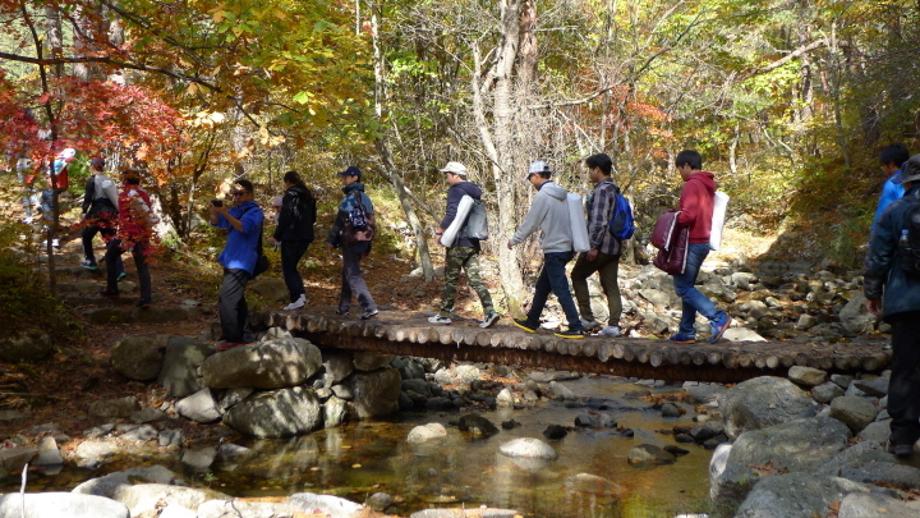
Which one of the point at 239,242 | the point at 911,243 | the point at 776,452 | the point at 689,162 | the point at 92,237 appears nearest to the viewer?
the point at 911,243

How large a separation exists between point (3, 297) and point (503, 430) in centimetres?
625

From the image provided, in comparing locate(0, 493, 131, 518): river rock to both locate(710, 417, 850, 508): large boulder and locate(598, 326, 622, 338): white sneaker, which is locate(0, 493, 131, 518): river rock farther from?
locate(598, 326, 622, 338): white sneaker

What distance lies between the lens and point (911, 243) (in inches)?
184

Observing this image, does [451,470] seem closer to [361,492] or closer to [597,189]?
[361,492]

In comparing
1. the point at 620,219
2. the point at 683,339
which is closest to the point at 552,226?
the point at 620,219

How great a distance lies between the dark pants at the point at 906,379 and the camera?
485cm

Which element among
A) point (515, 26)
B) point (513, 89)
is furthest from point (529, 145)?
point (515, 26)

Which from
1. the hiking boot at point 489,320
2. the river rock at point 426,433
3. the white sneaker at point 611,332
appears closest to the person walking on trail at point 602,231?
the white sneaker at point 611,332

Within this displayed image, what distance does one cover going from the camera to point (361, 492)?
701 centimetres

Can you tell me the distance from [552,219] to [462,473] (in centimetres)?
278

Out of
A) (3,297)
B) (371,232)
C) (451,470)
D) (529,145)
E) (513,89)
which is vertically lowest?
(451,470)

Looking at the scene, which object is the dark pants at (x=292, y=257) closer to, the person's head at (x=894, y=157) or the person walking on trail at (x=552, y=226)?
the person walking on trail at (x=552, y=226)

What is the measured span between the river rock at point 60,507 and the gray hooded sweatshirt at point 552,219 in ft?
14.9

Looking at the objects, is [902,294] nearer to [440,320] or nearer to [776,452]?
[776,452]
